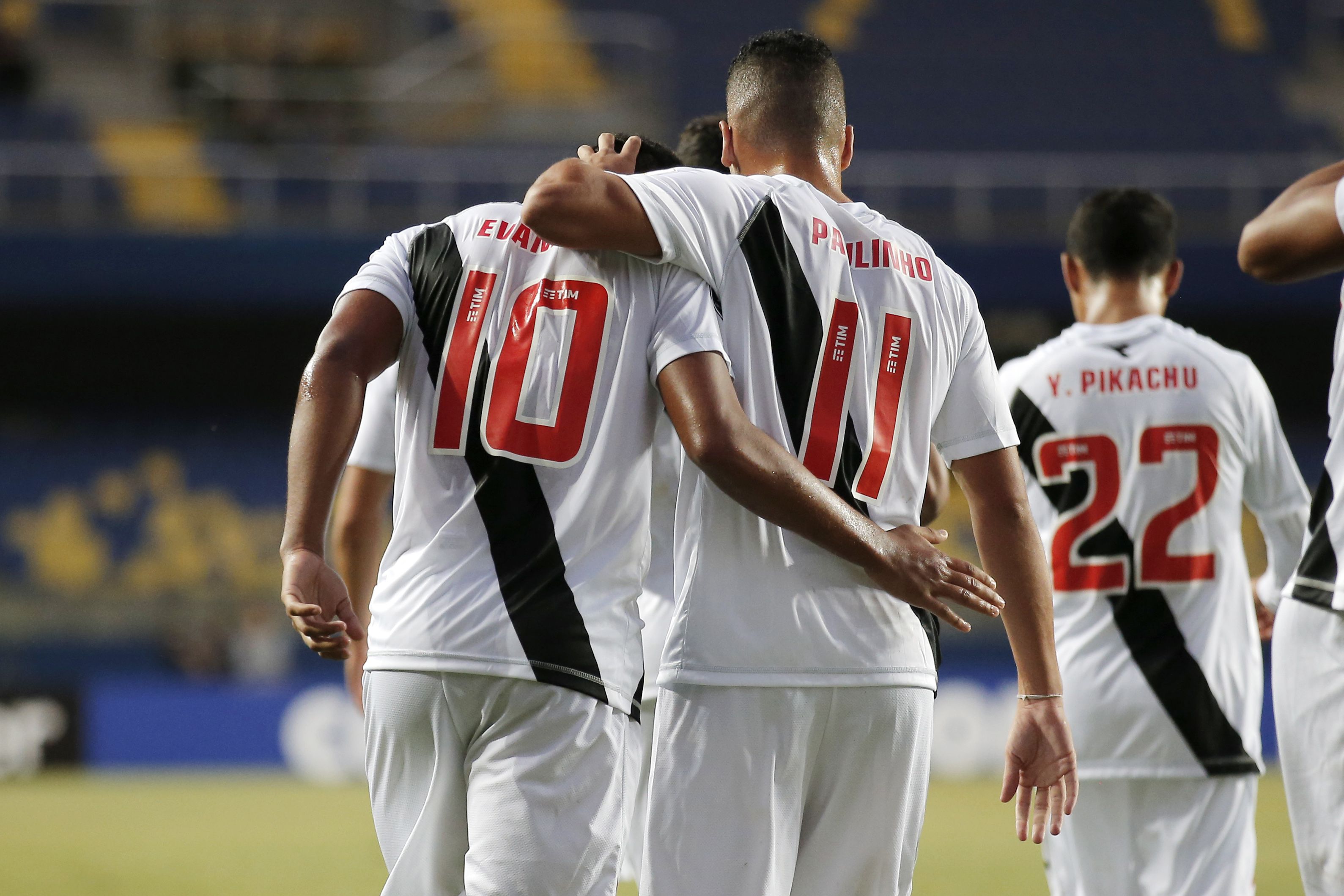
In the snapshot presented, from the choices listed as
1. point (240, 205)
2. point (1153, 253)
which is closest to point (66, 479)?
point (240, 205)

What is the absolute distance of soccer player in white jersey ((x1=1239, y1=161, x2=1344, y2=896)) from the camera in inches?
99.3

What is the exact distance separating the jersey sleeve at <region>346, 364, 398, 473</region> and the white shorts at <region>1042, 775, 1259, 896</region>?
1967 mm

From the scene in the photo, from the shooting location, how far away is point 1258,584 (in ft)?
13.0

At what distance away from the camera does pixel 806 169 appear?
2793mm

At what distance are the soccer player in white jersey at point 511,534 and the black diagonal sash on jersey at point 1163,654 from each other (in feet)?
4.87

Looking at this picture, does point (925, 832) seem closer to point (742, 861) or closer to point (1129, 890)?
point (1129, 890)

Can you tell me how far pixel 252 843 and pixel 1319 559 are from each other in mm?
7290

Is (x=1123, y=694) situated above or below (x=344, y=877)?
above

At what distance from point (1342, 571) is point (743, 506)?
106 centimetres

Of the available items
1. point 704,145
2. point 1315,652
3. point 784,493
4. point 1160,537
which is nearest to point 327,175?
point 704,145

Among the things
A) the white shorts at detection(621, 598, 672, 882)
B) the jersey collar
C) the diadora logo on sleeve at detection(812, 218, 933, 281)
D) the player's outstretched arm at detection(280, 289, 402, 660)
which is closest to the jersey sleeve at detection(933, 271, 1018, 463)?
the diadora logo on sleeve at detection(812, 218, 933, 281)

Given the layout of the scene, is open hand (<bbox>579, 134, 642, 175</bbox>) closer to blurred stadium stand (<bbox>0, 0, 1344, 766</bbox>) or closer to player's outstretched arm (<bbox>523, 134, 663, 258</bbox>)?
player's outstretched arm (<bbox>523, 134, 663, 258</bbox>)

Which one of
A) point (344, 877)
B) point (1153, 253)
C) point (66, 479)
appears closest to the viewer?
point (1153, 253)

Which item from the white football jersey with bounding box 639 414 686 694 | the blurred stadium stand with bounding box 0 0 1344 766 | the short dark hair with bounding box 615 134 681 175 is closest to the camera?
the short dark hair with bounding box 615 134 681 175
